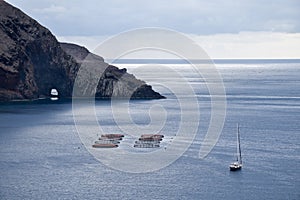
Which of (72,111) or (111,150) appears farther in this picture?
(72,111)

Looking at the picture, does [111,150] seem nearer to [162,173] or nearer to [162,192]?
[162,173]

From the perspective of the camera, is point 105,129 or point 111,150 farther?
point 105,129

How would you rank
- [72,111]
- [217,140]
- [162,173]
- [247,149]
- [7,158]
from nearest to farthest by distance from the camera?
[162,173] → [7,158] → [247,149] → [217,140] → [72,111]

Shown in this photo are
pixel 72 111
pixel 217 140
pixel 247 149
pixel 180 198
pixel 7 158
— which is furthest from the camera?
pixel 72 111

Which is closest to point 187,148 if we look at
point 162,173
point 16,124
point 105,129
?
point 162,173

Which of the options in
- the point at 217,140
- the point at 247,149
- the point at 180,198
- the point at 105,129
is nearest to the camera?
the point at 180,198

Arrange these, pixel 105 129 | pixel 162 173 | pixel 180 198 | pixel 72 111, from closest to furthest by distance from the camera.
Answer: pixel 180 198 → pixel 162 173 → pixel 105 129 → pixel 72 111

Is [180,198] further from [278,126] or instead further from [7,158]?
[278,126]

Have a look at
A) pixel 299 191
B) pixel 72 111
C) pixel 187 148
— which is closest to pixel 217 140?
pixel 187 148

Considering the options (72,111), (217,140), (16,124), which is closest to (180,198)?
(217,140)
